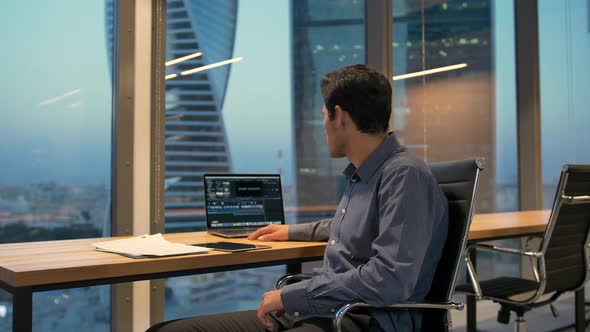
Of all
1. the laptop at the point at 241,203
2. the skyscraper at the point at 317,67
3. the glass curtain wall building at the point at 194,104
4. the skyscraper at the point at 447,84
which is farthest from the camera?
the skyscraper at the point at 447,84

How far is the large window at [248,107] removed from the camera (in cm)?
330

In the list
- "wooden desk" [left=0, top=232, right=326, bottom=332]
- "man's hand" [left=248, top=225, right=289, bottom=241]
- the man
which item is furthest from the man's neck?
"man's hand" [left=248, top=225, right=289, bottom=241]

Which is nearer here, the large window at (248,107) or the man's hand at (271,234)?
the man's hand at (271,234)

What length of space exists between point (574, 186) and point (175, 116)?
212 cm

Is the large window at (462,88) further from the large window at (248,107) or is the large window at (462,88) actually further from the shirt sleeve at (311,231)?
the shirt sleeve at (311,231)

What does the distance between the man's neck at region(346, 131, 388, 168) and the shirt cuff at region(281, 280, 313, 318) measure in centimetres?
46

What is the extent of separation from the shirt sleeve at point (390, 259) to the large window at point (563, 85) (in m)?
4.20

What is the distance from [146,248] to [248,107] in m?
1.83

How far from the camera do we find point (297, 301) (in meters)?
1.63

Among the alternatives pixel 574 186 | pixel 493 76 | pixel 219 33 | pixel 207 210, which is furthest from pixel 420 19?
pixel 207 210

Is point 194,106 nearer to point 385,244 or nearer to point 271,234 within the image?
point 271,234

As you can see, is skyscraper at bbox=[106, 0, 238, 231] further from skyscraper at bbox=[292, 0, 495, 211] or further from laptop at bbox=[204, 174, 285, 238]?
laptop at bbox=[204, 174, 285, 238]

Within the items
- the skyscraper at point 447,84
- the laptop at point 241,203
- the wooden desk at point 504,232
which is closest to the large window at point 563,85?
the skyscraper at point 447,84

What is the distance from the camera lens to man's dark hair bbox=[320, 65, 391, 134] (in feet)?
5.74
